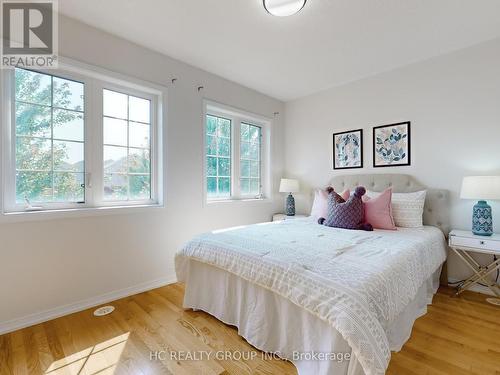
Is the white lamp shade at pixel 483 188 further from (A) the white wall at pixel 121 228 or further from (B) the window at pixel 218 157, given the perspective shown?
(B) the window at pixel 218 157

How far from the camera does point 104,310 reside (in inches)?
83.0

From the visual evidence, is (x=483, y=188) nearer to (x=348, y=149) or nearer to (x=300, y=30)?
(x=348, y=149)

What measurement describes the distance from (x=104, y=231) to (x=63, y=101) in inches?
47.2

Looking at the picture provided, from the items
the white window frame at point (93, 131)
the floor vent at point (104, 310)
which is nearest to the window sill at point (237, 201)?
the white window frame at point (93, 131)

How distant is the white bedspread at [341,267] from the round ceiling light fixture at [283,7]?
177cm

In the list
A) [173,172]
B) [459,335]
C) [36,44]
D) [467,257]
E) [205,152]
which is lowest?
[459,335]

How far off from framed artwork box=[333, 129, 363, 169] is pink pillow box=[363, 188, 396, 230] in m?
0.83

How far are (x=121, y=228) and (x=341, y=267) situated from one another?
6.64ft

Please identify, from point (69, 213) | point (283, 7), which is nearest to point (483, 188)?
point (283, 7)

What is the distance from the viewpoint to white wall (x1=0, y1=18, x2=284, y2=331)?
1.87m

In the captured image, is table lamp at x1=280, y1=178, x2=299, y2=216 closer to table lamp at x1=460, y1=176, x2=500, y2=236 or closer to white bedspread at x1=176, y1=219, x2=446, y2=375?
white bedspread at x1=176, y1=219, x2=446, y2=375

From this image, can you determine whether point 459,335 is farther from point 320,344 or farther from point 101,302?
point 101,302

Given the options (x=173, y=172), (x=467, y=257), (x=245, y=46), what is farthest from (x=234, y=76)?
(x=467, y=257)

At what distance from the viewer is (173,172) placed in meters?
2.71
